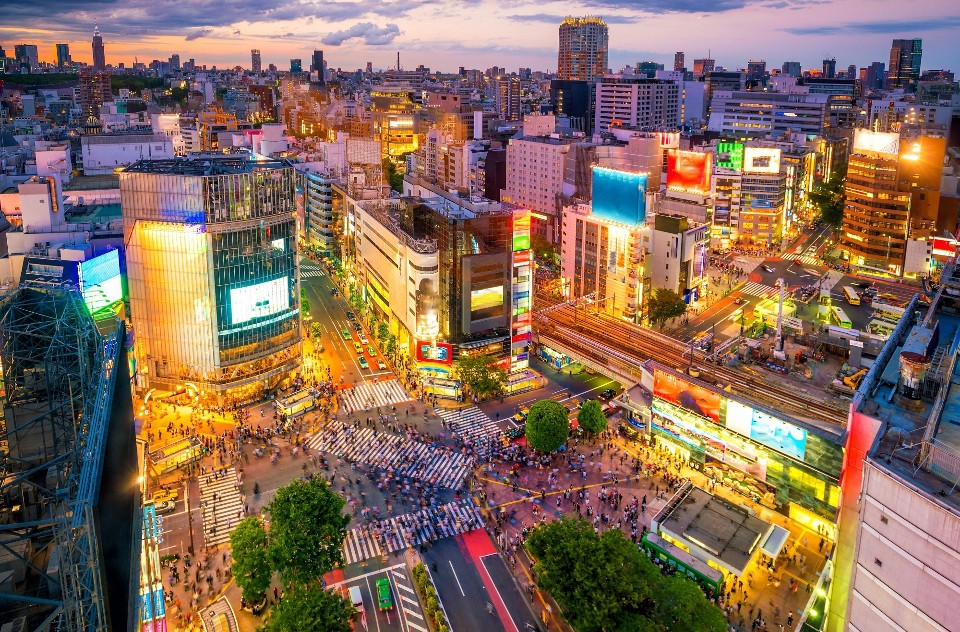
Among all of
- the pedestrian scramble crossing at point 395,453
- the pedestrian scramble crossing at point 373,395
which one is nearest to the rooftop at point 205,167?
the pedestrian scramble crossing at point 373,395

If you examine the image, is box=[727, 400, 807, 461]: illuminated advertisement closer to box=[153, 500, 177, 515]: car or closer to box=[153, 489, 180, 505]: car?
box=[153, 500, 177, 515]: car

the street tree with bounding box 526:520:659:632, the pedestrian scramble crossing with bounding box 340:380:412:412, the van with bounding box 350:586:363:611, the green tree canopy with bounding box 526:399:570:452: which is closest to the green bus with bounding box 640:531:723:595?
the street tree with bounding box 526:520:659:632

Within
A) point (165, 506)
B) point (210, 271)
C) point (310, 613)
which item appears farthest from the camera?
point (210, 271)

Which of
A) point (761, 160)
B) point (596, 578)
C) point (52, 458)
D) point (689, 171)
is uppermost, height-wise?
point (761, 160)

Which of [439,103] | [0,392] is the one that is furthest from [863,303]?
[439,103]

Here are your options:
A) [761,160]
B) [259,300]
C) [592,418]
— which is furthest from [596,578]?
[761,160]

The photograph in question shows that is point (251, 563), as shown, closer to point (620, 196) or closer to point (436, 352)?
point (436, 352)

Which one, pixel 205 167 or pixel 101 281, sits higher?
pixel 205 167

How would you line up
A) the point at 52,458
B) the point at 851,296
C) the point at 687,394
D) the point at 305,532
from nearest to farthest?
the point at 52,458 → the point at 305,532 → the point at 687,394 → the point at 851,296
